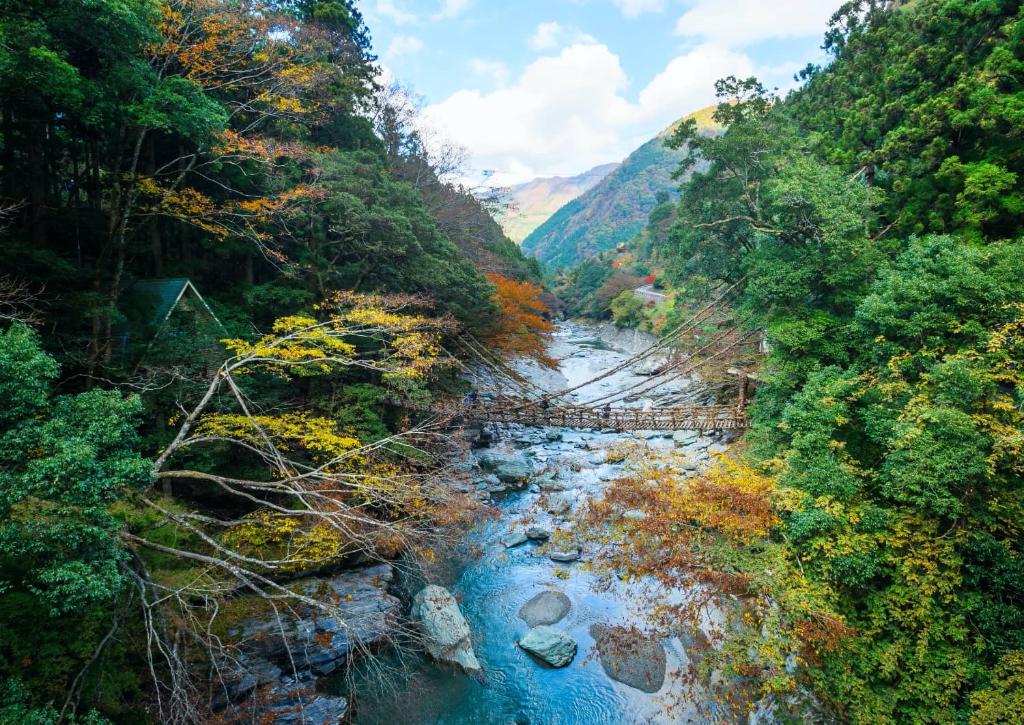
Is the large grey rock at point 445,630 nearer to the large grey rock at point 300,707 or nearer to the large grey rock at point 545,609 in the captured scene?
the large grey rock at point 545,609

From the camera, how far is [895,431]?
567 centimetres

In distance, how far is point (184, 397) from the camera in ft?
22.6

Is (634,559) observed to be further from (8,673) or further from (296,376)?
(296,376)

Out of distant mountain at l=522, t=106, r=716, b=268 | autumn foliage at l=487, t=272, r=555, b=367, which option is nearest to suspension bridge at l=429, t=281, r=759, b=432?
autumn foliage at l=487, t=272, r=555, b=367

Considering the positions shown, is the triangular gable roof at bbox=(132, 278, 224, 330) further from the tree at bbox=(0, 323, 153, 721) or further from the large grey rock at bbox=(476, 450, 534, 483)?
the large grey rock at bbox=(476, 450, 534, 483)

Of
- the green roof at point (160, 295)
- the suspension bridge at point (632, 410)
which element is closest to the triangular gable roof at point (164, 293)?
the green roof at point (160, 295)

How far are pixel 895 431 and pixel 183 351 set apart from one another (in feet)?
33.2

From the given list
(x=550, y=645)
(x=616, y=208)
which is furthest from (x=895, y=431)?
(x=616, y=208)

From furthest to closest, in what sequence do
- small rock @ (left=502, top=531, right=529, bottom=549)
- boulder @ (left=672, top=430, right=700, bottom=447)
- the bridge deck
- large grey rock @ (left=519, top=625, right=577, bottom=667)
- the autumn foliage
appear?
the autumn foliage, boulder @ (left=672, top=430, right=700, bottom=447), the bridge deck, small rock @ (left=502, top=531, right=529, bottom=549), large grey rock @ (left=519, top=625, right=577, bottom=667)

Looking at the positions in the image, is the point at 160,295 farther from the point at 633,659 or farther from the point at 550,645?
the point at 633,659

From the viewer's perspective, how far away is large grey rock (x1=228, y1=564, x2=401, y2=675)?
249 inches

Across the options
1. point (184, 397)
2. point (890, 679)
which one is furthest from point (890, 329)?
point (184, 397)

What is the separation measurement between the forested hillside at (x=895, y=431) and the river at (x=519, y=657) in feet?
6.59

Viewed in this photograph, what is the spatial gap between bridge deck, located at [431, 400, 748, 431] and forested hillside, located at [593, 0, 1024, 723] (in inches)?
84.1
